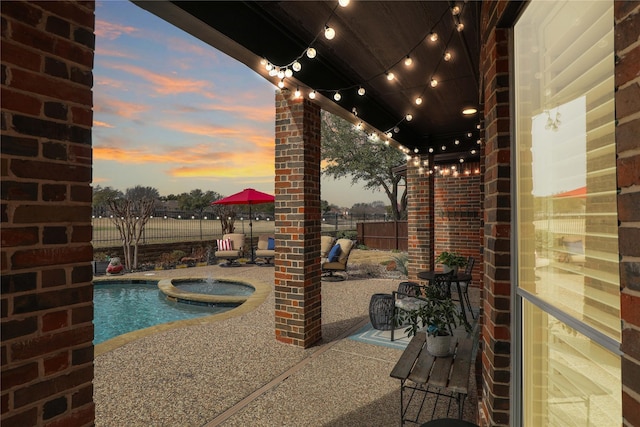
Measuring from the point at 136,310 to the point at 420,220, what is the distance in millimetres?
6529

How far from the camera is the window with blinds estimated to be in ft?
3.17

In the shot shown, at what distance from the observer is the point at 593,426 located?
3.45ft

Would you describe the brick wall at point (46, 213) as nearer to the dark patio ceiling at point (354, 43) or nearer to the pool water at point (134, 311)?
the dark patio ceiling at point (354, 43)

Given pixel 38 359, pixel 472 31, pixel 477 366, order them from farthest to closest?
1. pixel 472 31
2. pixel 477 366
3. pixel 38 359

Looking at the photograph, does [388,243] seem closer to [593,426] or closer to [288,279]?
[288,279]

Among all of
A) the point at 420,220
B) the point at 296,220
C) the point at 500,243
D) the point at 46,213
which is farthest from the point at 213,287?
the point at 500,243

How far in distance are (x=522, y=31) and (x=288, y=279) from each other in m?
3.45

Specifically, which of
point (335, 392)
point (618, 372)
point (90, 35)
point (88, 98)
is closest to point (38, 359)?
point (88, 98)

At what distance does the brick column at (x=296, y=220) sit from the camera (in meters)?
4.18

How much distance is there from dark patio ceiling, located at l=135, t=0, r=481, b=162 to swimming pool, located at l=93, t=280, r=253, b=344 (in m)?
4.72

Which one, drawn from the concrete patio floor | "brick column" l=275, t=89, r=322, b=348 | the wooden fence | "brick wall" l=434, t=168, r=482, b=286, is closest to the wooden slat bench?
the concrete patio floor

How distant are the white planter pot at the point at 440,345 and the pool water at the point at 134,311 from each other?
16.0ft

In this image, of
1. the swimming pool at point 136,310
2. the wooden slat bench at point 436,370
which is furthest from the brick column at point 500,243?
the swimming pool at point 136,310

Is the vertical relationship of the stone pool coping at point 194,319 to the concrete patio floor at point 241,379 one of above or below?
above
